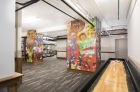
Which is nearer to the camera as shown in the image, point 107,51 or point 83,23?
point 83,23

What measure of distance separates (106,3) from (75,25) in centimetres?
251

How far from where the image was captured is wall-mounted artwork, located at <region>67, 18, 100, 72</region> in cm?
518

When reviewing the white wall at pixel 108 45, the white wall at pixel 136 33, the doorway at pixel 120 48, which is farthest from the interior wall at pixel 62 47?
the white wall at pixel 136 33

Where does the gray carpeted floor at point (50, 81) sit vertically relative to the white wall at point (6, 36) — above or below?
below

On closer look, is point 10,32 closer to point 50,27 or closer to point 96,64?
point 96,64

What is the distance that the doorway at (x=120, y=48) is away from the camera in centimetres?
941

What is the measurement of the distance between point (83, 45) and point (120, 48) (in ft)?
19.3

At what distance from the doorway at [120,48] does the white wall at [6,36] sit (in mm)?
9720

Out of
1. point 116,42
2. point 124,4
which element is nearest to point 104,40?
point 116,42

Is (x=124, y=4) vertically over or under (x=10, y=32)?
over

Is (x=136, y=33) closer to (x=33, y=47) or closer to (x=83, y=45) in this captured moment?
(x=83, y=45)

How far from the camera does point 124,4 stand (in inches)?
145

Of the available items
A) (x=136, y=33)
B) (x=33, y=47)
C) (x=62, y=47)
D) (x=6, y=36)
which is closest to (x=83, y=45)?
(x=136, y=33)

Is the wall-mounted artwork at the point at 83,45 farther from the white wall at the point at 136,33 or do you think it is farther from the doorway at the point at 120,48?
the doorway at the point at 120,48
